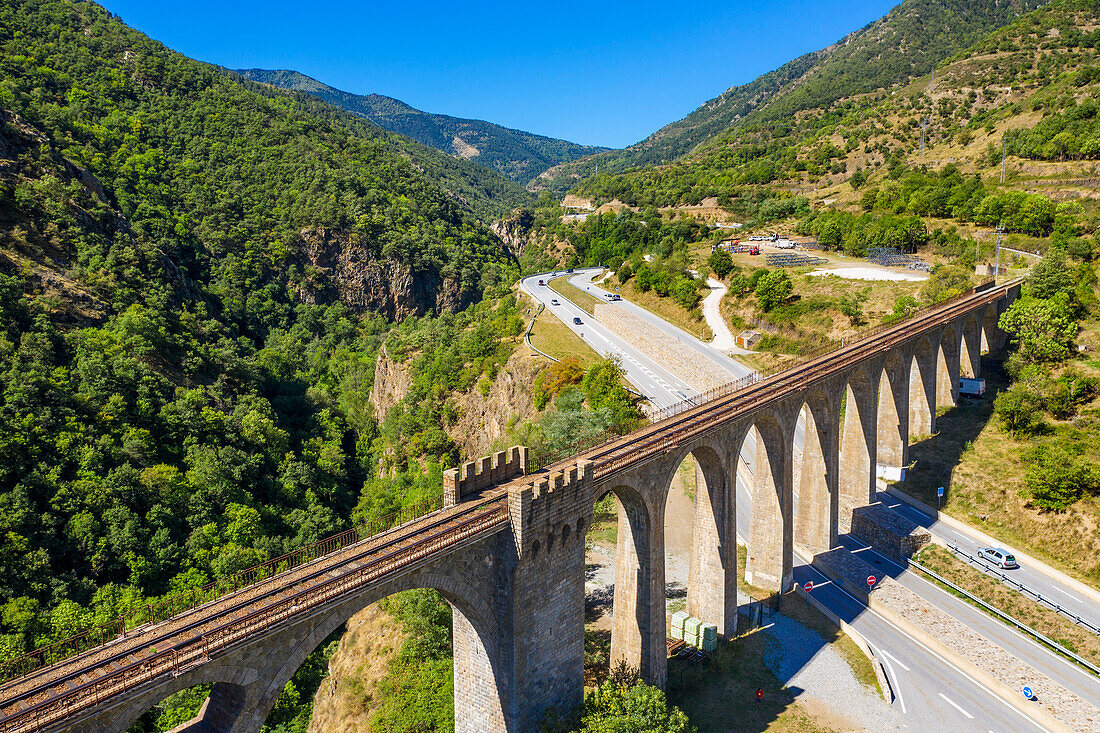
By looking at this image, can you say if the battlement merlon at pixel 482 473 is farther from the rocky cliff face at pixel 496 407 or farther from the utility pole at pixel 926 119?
the utility pole at pixel 926 119

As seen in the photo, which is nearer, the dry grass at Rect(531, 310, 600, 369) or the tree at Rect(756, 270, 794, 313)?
the dry grass at Rect(531, 310, 600, 369)

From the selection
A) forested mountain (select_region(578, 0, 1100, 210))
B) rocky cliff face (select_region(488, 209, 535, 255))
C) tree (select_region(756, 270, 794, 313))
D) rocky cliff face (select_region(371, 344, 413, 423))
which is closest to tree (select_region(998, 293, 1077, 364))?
tree (select_region(756, 270, 794, 313))

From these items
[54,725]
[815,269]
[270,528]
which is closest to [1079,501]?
[815,269]

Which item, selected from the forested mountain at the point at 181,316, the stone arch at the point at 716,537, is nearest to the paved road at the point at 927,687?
the stone arch at the point at 716,537

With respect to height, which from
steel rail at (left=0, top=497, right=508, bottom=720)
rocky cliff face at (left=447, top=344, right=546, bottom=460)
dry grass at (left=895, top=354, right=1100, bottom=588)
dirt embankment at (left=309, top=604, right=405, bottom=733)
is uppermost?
steel rail at (left=0, top=497, right=508, bottom=720)

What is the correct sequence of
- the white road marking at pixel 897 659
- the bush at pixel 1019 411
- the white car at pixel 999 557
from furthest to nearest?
the bush at pixel 1019 411
the white car at pixel 999 557
the white road marking at pixel 897 659

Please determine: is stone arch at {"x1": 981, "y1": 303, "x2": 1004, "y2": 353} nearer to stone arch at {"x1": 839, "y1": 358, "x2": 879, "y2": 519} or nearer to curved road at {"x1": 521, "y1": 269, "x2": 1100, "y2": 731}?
stone arch at {"x1": 839, "y1": 358, "x2": 879, "y2": 519}
